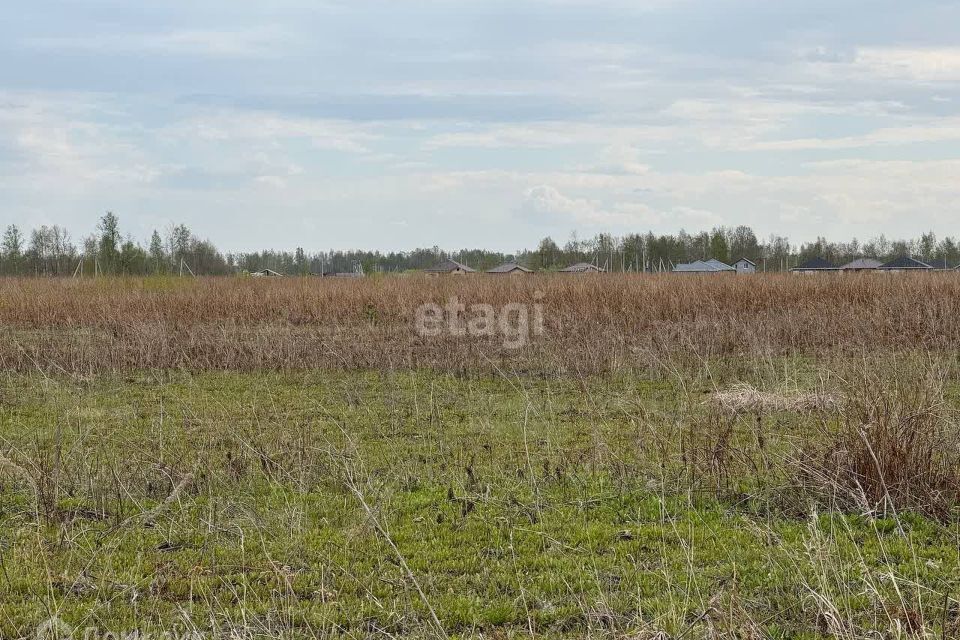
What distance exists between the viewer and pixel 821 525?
4012 mm

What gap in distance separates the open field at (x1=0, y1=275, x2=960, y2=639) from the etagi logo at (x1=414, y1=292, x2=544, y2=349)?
11.3 ft

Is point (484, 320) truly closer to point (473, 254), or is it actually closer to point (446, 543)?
point (446, 543)

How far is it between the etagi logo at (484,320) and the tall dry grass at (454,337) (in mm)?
232

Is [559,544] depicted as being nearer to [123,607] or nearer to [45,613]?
[123,607]

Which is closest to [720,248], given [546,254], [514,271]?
[546,254]

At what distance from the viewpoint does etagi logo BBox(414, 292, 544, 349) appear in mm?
12641

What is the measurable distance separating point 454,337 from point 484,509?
822cm

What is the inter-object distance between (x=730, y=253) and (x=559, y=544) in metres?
74.2

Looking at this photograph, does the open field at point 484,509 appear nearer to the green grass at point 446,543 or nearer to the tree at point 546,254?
the green grass at point 446,543

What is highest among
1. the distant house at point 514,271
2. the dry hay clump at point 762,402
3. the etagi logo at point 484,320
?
the distant house at point 514,271

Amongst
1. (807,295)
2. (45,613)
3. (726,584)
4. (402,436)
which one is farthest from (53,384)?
(807,295)

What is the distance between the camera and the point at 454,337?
40.9 feet

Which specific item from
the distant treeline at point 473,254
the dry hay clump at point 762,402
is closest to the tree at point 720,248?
the distant treeline at point 473,254

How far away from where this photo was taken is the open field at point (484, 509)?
121 inches
